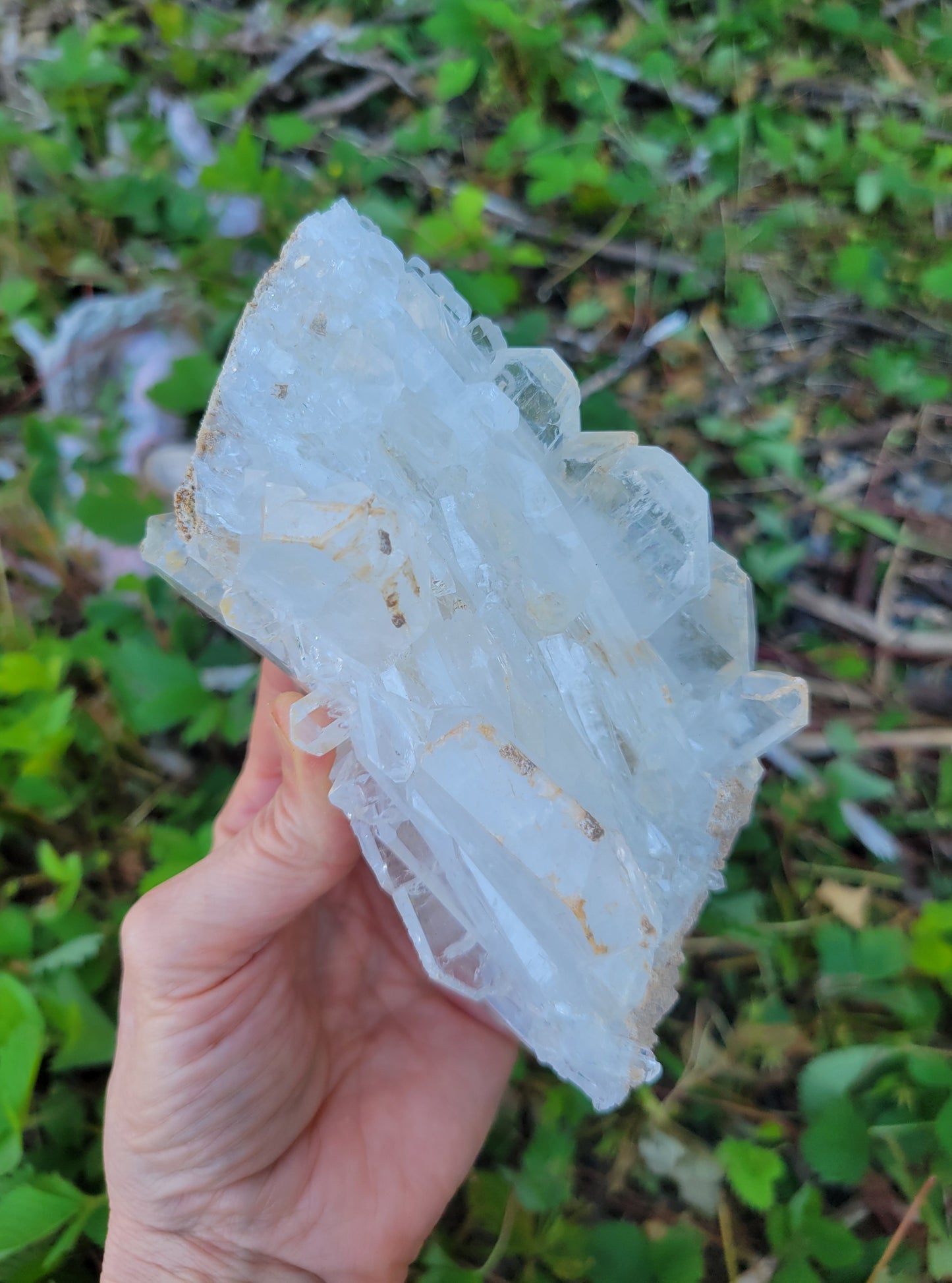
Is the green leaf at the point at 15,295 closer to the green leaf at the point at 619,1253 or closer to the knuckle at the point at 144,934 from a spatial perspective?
the knuckle at the point at 144,934

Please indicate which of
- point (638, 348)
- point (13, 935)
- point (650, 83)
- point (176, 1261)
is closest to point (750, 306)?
point (638, 348)

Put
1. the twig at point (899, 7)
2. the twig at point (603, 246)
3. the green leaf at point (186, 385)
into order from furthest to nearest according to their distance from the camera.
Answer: the twig at point (899, 7)
the twig at point (603, 246)
the green leaf at point (186, 385)

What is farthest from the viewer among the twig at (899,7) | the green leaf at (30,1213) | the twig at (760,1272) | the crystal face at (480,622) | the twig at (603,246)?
the twig at (899,7)

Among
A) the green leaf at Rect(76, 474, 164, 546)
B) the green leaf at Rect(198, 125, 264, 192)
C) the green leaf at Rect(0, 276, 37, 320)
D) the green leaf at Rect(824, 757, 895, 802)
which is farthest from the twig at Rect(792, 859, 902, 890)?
the green leaf at Rect(0, 276, 37, 320)

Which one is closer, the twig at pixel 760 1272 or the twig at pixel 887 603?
the twig at pixel 760 1272

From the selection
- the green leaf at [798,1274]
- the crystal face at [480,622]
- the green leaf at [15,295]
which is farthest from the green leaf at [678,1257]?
the green leaf at [15,295]

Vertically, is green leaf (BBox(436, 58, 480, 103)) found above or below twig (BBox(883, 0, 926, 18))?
below

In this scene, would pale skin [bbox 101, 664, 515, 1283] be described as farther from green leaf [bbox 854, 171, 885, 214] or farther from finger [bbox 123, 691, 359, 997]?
green leaf [bbox 854, 171, 885, 214]

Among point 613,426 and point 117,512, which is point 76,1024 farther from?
point 613,426
